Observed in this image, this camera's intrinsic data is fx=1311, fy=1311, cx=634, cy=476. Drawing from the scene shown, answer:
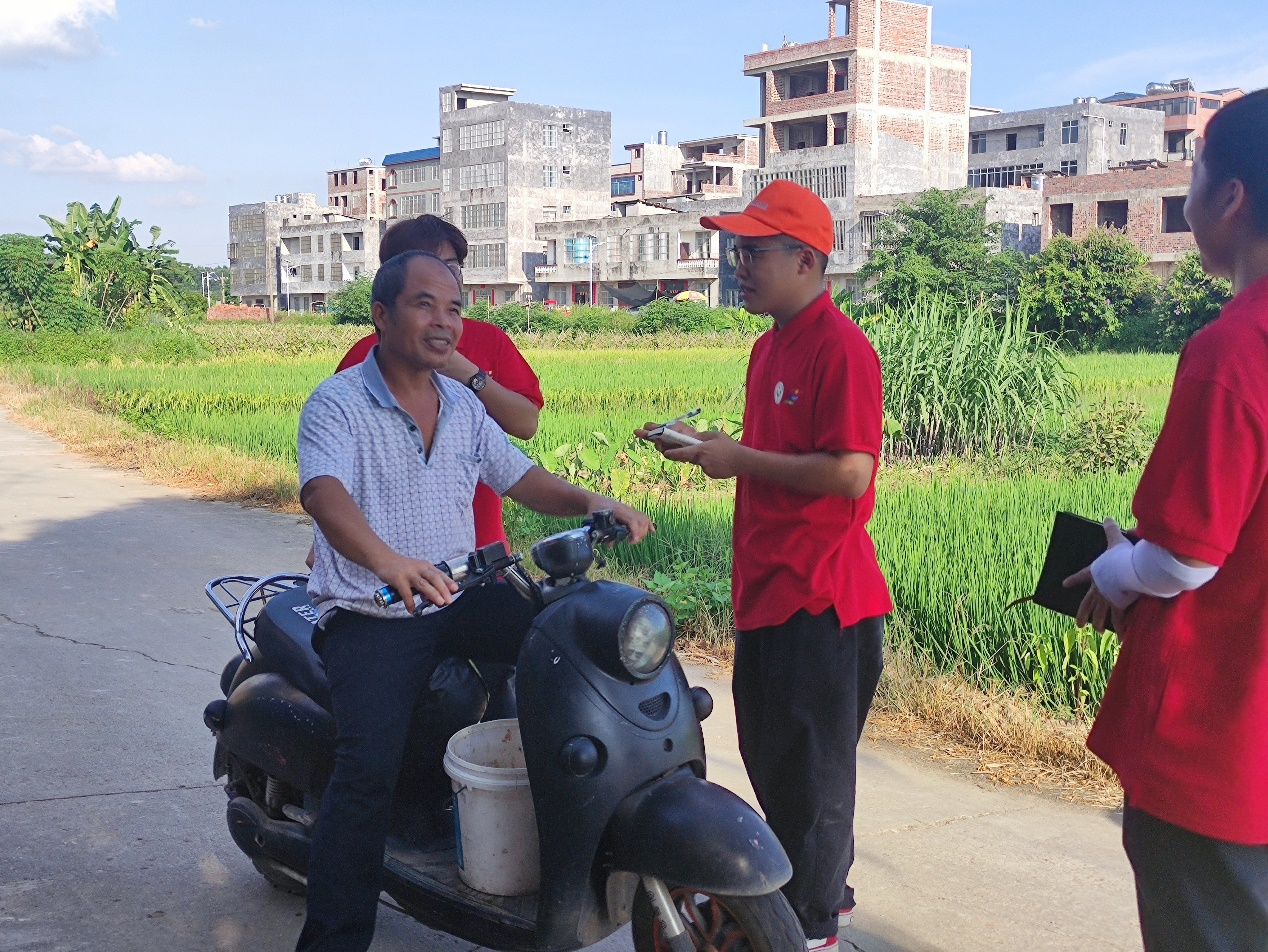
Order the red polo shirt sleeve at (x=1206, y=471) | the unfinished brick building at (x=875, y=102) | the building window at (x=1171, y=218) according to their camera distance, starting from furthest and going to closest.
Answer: the unfinished brick building at (x=875, y=102)
the building window at (x=1171, y=218)
the red polo shirt sleeve at (x=1206, y=471)

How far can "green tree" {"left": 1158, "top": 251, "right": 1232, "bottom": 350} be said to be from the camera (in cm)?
3625

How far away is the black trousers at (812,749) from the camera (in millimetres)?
3061

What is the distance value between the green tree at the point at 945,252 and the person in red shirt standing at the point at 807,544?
40477 millimetres

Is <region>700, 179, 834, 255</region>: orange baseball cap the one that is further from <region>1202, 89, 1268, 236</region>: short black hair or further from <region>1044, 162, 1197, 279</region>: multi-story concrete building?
<region>1044, 162, 1197, 279</region>: multi-story concrete building

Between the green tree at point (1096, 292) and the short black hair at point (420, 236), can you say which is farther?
the green tree at point (1096, 292)

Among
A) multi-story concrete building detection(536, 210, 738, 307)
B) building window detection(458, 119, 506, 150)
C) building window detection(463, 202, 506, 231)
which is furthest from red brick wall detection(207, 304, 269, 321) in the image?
building window detection(458, 119, 506, 150)

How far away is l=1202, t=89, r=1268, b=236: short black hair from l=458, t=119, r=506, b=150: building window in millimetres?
81159

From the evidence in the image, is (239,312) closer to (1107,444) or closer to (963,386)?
(963,386)

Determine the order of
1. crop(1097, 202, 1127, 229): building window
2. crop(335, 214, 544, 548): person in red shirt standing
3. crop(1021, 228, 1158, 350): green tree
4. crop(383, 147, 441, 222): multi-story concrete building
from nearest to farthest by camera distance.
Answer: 1. crop(335, 214, 544, 548): person in red shirt standing
2. crop(1021, 228, 1158, 350): green tree
3. crop(1097, 202, 1127, 229): building window
4. crop(383, 147, 441, 222): multi-story concrete building

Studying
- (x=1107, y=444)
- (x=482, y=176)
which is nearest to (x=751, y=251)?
(x=1107, y=444)

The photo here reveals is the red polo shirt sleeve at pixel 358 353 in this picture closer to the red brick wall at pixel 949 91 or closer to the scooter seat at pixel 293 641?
the scooter seat at pixel 293 641

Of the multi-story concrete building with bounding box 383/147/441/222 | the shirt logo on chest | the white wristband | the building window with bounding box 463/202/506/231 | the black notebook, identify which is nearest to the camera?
the white wristband

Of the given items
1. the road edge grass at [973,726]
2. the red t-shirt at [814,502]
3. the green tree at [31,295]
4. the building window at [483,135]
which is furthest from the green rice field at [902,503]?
the building window at [483,135]

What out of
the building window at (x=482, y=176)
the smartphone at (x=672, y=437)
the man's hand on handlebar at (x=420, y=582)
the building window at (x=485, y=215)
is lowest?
the man's hand on handlebar at (x=420, y=582)
